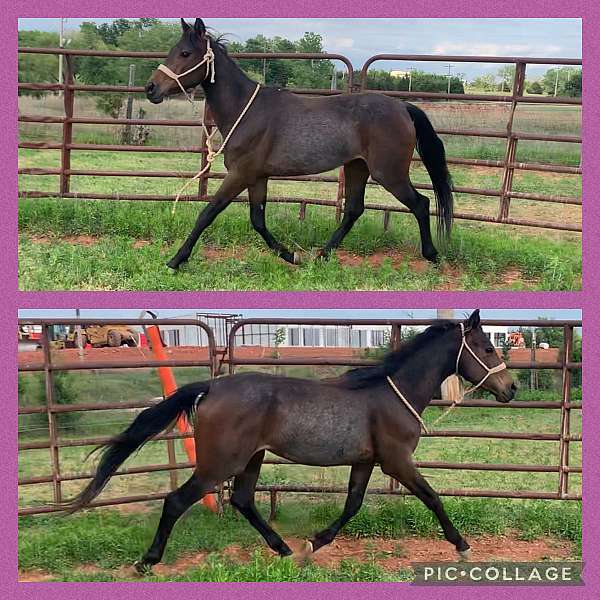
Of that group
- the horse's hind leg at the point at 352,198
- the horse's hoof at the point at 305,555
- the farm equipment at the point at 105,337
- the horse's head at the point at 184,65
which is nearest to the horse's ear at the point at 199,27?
the horse's head at the point at 184,65

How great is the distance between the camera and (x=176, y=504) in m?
5.00

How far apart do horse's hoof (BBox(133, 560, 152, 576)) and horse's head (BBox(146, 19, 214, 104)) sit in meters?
3.22

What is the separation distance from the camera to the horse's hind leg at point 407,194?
6.06 m

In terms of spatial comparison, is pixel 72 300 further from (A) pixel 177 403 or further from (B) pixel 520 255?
(B) pixel 520 255

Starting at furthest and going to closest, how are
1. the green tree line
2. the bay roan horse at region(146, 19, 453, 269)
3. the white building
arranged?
the green tree line
the white building
the bay roan horse at region(146, 19, 453, 269)

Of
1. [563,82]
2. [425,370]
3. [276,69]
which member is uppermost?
[563,82]

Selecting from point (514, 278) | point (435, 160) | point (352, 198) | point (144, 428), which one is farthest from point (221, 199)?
point (514, 278)

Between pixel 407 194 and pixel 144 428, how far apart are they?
2685 millimetres

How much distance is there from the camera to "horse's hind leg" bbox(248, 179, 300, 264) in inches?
245

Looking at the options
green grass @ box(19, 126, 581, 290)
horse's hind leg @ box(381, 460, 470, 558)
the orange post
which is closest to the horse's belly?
horse's hind leg @ box(381, 460, 470, 558)

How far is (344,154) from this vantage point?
19.7 feet

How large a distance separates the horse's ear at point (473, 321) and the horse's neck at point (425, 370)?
0.49 feet

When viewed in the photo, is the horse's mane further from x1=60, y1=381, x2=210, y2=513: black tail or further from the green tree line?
the green tree line

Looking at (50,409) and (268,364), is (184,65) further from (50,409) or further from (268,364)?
(50,409)
